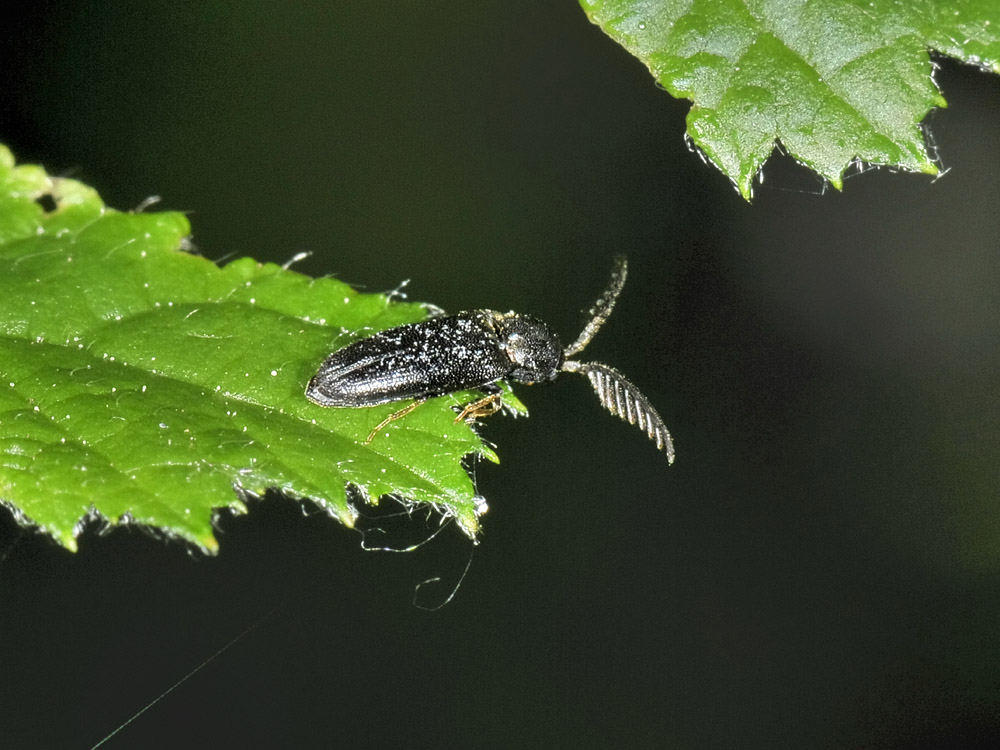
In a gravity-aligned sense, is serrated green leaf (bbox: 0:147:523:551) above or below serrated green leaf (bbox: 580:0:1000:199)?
below

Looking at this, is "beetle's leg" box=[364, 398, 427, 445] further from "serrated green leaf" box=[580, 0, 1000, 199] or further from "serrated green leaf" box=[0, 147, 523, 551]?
"serrated green leaf" box=[580, 0, 1000, 199]

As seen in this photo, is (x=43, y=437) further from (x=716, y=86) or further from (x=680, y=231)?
(x=680, y=231)

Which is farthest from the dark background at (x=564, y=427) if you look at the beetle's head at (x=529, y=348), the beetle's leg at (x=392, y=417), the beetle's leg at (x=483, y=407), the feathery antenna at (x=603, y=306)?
the beetle's leg at (x=392, y=417)

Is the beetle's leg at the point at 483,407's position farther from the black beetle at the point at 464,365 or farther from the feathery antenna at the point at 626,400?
the feathery antenna at the point at 626,400

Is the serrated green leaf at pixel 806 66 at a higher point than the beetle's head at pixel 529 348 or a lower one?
higher

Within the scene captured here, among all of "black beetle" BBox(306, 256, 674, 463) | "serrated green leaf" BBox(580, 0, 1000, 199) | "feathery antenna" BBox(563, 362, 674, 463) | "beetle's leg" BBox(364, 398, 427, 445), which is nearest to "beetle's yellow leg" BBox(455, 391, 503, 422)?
"black beetle" BBox(306, 256, 674, 463)

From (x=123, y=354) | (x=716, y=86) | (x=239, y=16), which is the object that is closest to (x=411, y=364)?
(x=123, y=354)

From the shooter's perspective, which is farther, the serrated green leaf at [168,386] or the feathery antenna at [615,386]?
the feathery antenna at [615,386]
